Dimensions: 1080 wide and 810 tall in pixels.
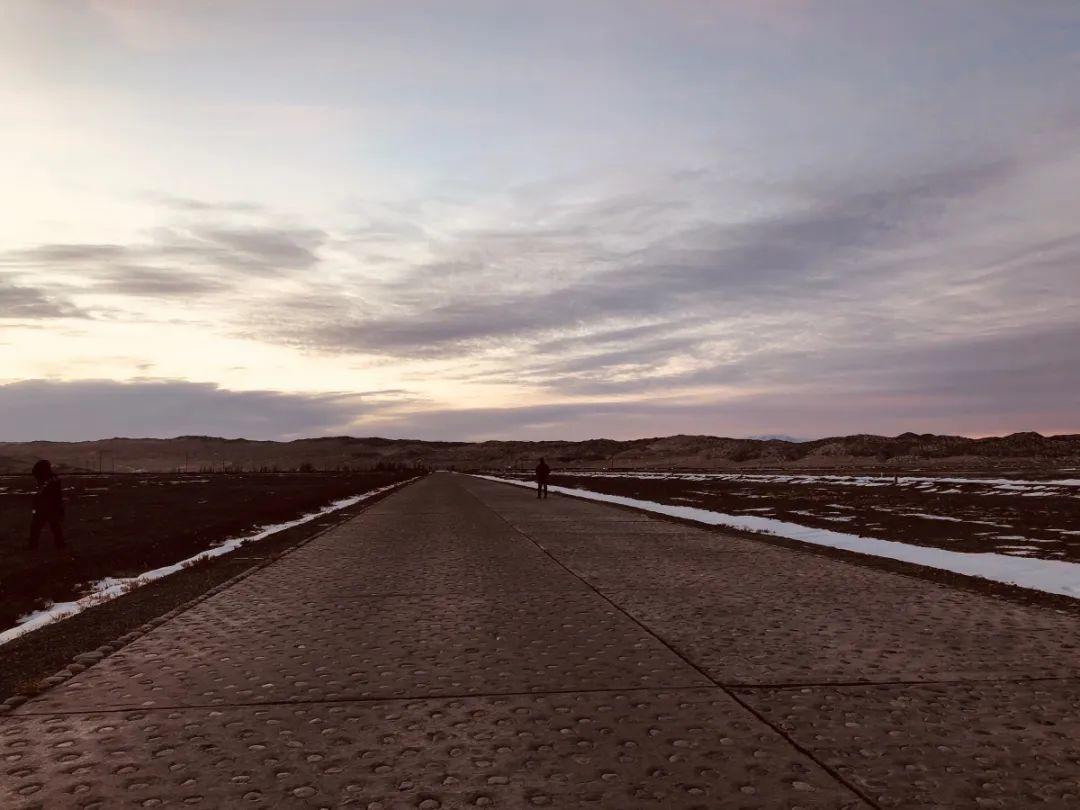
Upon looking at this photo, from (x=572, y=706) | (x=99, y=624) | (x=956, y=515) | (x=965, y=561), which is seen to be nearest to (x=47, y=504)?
(x=99, y=624)

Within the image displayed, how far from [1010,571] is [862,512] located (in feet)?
52.2

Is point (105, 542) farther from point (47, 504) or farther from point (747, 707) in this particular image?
point (747, 707)

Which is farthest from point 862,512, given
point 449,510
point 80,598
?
point 80,598

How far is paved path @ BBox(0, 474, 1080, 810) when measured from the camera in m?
4.34

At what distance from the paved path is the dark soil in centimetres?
49

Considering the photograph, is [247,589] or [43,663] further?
[247,589]

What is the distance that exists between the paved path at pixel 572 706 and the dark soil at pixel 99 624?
49 cm

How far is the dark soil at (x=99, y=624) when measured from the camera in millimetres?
7176

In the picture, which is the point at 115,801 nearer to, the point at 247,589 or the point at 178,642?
the point at 178,642

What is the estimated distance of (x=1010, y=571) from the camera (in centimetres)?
1298

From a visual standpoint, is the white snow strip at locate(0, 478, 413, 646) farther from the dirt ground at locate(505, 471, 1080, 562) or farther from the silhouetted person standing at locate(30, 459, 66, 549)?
the dirt ground at locate(505, 471, 1080, 562)

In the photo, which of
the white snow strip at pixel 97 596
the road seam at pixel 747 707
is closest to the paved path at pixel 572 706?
the road seam at pixel 747 707

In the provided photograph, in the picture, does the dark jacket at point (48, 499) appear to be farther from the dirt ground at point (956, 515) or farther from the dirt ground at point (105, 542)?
the dirt ground at point (956, 515)

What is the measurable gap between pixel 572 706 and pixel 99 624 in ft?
20.0
